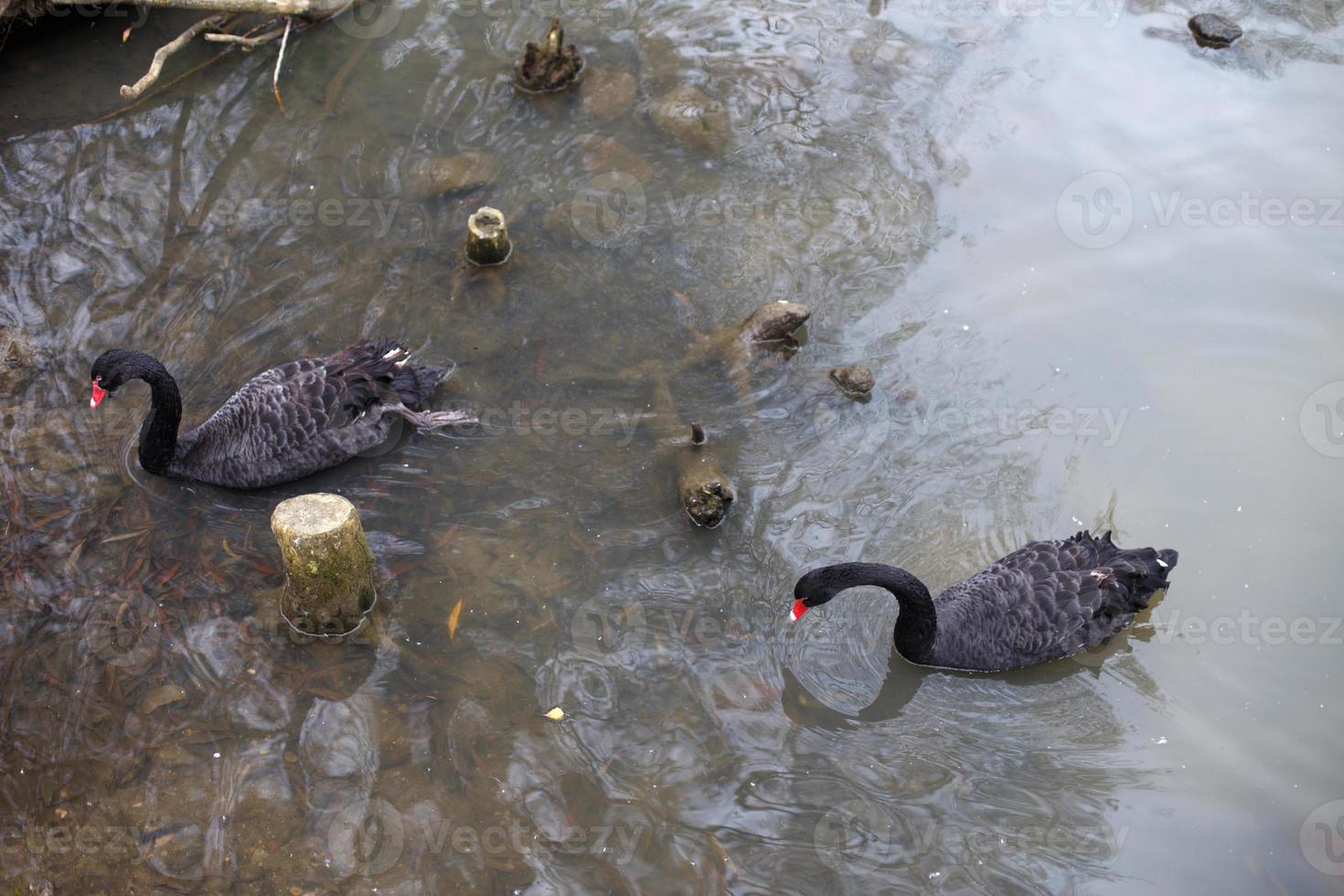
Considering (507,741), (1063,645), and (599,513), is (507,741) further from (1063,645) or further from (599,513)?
(1063,645)
